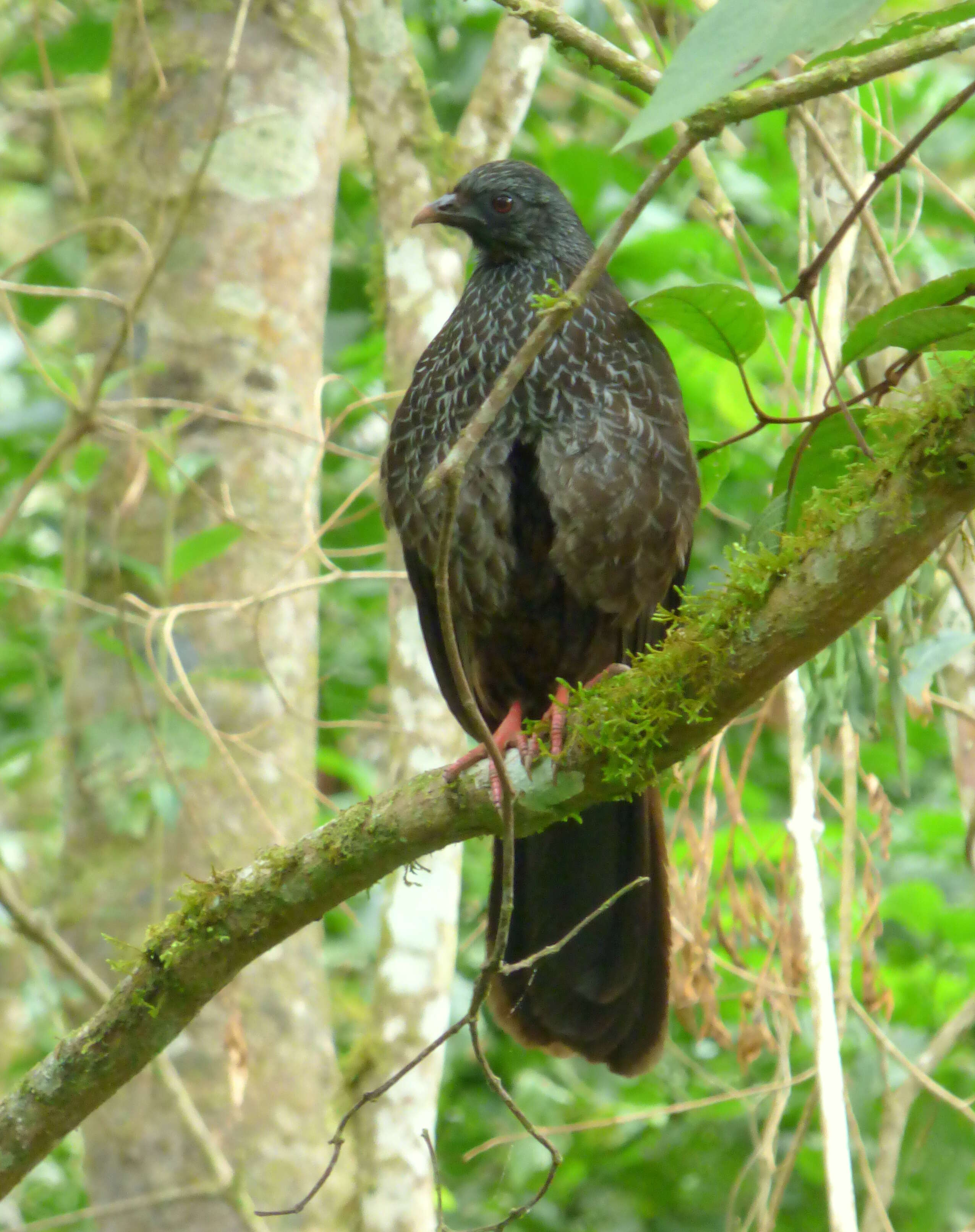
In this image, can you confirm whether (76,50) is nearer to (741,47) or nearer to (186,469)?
(186,469)

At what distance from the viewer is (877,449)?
6.63 feet

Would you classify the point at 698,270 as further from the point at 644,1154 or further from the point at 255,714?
the point at 644,1154

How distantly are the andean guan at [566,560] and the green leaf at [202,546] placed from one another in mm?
542

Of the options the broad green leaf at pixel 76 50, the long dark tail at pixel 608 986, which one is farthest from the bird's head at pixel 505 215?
the broad green leaf at pixel 76 50

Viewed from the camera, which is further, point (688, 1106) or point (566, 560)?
point (688, 1106)

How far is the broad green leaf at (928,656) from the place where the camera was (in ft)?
9.32

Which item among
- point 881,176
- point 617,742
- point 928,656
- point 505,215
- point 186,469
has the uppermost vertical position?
point 505,215

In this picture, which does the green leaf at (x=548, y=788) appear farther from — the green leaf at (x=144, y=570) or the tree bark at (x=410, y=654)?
the green leaf at (x=144, y=570)

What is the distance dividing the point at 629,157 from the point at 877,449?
397 cm

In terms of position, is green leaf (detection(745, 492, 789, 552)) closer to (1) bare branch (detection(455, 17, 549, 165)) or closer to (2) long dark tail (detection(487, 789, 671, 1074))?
(2) long dark tail (detection(487, 789, 671, 1074))

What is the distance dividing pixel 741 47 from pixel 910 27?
120 cm

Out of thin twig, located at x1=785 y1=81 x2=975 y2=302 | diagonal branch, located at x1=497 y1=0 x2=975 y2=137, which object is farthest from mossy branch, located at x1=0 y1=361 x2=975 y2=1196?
diagonal branch, located at x1=497 y1=0 x2=975 y2=137

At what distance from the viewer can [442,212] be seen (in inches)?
139

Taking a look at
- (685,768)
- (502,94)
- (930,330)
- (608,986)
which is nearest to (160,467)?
(502,94)
